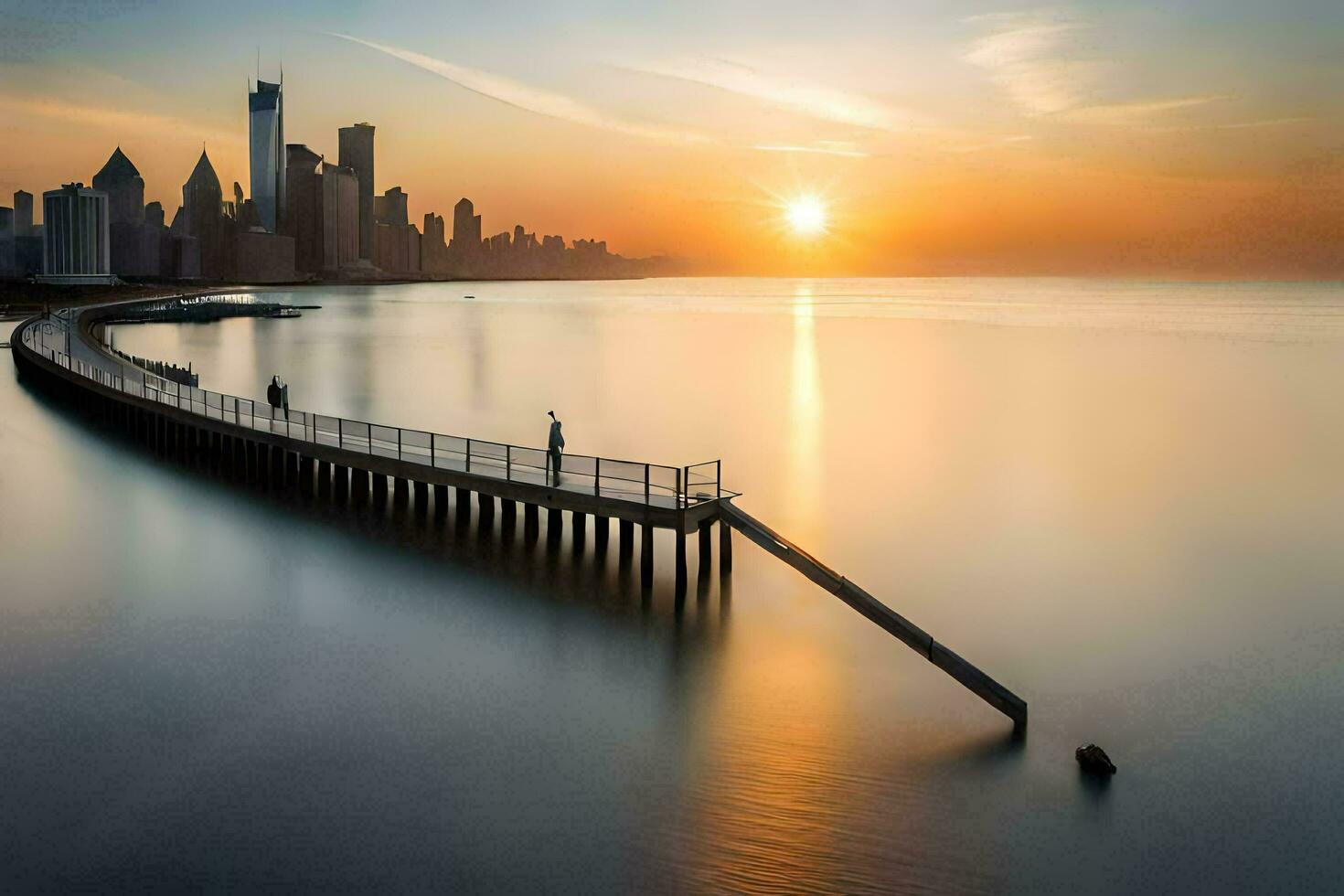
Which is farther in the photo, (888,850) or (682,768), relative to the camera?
(682,768)

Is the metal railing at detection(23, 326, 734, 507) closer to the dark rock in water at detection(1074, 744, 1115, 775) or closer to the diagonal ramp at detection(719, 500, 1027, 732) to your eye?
the diagonal ramp at detection(719, 500, 1027, 732)

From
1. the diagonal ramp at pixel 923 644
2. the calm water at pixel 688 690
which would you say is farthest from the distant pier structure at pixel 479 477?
the calm water at pixel 688 690

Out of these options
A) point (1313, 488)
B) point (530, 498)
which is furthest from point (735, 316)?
point (530, 498)

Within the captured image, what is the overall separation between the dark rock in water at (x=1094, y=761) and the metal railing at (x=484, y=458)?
881 cm

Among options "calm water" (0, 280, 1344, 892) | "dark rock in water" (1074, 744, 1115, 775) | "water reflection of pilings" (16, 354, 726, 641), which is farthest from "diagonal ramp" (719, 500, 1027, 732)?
"water reflection of pilings" (16, 354, 726, 641)

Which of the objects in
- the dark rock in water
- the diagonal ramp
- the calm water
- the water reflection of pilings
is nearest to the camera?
the calm water

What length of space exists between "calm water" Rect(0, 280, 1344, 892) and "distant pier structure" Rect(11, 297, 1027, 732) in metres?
0.96

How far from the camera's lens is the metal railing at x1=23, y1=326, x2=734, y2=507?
2261cm

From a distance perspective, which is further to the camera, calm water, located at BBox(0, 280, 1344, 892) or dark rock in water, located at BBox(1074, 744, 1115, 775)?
dark rock in water, located at BBox(1074, 744, 1115, 775)

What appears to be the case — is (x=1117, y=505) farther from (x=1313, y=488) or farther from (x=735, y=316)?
(x=735, y=316)

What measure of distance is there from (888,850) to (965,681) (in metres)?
4.15

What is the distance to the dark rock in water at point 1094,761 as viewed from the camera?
51.3ft

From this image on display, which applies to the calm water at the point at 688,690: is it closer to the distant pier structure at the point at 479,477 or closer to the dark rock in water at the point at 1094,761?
the dark rock in water at the point at 1094,761

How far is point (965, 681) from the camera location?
17.0 m
